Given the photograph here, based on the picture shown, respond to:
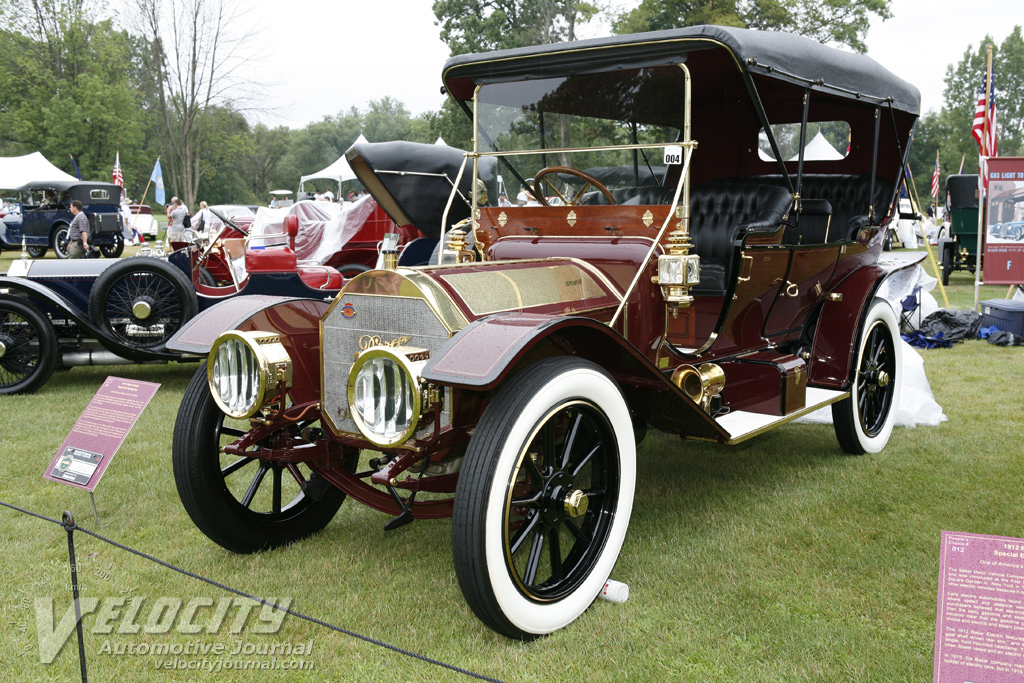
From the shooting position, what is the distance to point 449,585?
10.0 ft

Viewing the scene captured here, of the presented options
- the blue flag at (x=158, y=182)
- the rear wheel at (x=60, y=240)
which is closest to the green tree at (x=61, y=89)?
the blue flag at (x=158, y=182)

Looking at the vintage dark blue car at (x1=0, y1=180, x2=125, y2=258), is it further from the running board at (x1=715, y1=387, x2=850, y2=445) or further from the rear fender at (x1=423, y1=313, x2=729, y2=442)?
the rear fender at (x1=423, y1=313, x2=729, y2=442)

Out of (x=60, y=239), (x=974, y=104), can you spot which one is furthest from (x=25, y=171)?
(x=974, y=104)

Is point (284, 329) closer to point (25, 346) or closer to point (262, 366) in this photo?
point (262, 366)

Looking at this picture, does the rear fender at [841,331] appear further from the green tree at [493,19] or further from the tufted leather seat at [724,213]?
the green tree at [493,19]

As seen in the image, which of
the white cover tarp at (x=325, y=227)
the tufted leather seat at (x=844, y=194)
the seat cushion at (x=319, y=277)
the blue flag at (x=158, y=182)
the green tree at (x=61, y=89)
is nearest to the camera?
the tufted leather seat at (x=844, y=194)

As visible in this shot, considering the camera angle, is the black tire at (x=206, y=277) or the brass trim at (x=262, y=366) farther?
the black tire at (x=206, y=277)

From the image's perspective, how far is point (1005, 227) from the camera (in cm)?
940

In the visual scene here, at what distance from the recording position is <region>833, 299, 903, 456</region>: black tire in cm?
461

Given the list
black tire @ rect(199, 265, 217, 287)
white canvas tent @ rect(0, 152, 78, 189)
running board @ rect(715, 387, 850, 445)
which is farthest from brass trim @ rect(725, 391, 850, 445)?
white canvas tent @ rect(0, 152, 78, 189)

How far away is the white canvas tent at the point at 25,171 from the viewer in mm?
22750

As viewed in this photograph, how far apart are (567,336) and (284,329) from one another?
112 cm

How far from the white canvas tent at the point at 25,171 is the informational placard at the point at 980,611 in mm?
25283

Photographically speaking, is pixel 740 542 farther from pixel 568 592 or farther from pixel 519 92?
pixel 519 92
